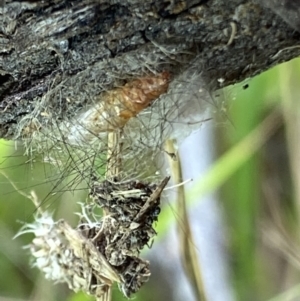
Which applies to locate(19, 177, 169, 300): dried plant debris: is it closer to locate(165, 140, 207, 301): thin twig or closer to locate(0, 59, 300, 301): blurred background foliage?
locate(165, 140, 207, 301): thin twig

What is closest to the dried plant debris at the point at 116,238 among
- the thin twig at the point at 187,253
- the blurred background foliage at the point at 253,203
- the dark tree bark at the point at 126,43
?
the dark tree bark at the point at 126,43

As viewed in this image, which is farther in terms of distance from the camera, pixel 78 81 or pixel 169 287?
pixel 169 287

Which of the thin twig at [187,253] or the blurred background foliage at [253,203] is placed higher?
the blurred background foliage at [253,203]

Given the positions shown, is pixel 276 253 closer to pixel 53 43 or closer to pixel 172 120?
pixel 172 120

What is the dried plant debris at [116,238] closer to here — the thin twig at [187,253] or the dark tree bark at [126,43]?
the dark tree bark at [126,43]

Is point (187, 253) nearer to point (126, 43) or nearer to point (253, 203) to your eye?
point (253, 203)

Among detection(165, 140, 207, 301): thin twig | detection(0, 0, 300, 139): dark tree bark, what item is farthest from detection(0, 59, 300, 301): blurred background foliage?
detection(0, 0, 300, 139): dark tree bark

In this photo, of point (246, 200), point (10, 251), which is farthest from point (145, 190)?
point (10, 251)
